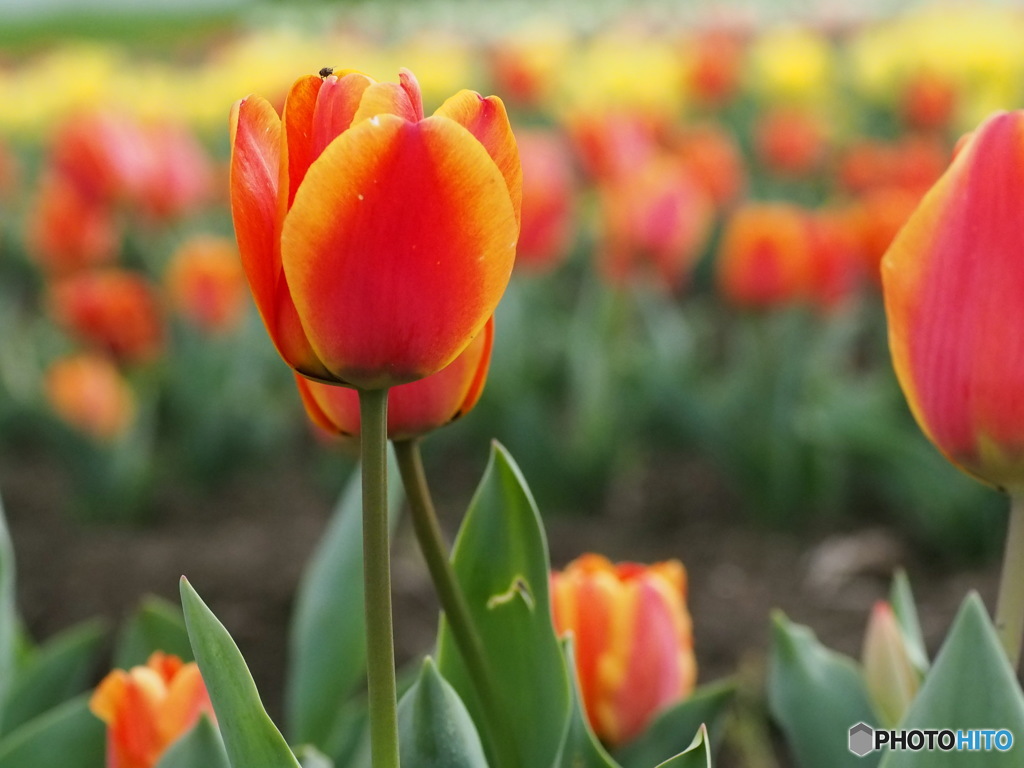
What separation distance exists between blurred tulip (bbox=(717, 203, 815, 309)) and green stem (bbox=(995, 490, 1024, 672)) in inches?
51.7

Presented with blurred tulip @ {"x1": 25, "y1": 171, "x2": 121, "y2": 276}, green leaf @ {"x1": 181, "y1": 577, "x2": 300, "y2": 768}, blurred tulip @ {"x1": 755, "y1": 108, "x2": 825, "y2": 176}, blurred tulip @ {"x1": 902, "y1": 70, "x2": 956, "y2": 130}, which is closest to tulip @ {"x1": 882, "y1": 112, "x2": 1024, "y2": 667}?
green leaf @ {"x1": 181, "y1": 577, "x2": 300, "y2": 768}

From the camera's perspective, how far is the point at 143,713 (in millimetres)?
642

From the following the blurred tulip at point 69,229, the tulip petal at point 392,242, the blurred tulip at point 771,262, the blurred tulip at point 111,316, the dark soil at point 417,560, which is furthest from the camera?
the blurred tulip at point 69,229

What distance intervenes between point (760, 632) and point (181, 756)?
4.28 ft

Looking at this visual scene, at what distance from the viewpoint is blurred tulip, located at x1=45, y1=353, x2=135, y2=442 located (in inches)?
75.2

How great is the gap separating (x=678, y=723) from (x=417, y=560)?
4.23 feet

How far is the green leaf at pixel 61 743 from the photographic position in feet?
2.25

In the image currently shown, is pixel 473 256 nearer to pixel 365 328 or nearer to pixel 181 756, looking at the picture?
pixel 365 328

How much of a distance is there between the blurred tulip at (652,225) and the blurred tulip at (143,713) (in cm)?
143

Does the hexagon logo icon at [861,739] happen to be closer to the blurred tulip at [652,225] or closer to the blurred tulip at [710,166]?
the blurred tulip at [652,225]

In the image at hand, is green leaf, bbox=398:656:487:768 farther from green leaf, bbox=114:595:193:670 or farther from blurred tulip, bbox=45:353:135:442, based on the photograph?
blurred tulip, bbox=45:353:135:442

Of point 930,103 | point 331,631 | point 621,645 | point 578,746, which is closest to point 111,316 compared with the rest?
point 331,631

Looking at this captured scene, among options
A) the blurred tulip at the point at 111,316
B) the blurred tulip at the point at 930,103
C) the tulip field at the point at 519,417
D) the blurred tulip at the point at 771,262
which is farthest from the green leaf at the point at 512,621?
the blurred tulip at the point at 930,103

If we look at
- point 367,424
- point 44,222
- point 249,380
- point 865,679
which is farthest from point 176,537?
point 367,424
